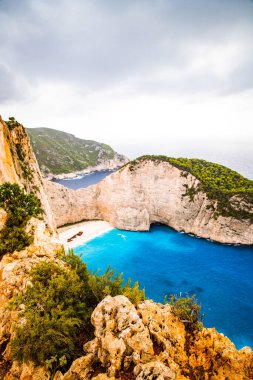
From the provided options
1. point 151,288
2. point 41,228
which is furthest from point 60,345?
point 151,288

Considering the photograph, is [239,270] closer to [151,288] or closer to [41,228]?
[151,288]

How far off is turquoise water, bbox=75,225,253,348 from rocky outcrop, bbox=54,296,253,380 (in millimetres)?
18603

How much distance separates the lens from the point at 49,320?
9.01 metres

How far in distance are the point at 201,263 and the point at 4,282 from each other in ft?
108

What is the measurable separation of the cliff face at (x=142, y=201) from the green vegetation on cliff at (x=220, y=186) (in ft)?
3.38

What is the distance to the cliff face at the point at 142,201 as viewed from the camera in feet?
155

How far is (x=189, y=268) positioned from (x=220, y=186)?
22.0 meters

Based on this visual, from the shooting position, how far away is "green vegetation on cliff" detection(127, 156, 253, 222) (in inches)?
1671

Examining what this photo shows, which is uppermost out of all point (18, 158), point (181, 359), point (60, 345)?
point (18, 158)

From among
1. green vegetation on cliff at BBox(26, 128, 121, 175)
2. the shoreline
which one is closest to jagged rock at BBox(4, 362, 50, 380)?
the shoreline

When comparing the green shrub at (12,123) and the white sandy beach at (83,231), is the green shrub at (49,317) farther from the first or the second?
the white sandy beach at (83,231)

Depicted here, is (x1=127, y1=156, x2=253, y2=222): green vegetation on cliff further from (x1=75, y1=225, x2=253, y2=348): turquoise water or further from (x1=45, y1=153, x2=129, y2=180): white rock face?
(x1=45, y1=153, x2=129, y2=180): white rock face

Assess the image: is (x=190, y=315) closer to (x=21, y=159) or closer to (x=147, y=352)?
(x=147, y=352)

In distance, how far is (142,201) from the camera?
51375 mm
